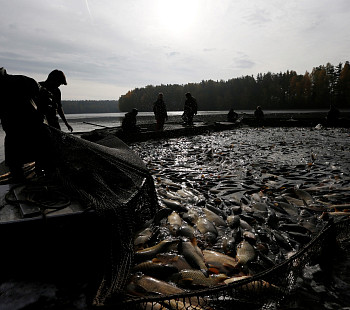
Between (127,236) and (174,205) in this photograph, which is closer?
(127,236)

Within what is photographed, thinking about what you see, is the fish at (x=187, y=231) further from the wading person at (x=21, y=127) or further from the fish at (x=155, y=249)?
the wading person at (x=21, y=127)

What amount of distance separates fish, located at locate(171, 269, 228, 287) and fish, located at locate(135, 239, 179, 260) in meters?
0.54

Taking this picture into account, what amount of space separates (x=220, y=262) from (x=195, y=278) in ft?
1.67

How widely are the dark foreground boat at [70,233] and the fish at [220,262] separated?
1.09 meters

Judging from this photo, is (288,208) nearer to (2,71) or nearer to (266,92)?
(2,71)

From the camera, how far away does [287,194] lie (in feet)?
17.8

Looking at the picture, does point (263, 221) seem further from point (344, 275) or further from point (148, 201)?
point (148, 201)

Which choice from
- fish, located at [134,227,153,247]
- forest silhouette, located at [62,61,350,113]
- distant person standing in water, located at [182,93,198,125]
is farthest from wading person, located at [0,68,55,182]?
forest silhouette, located at [62,61,350,113]

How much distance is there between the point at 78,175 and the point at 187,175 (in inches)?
158

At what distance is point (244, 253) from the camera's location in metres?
3.29

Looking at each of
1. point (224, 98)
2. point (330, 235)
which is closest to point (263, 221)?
point (330, 235)

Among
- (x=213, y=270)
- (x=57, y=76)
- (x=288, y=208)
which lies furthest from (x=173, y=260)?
(x=57, y=76)

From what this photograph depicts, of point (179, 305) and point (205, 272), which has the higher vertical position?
point (179, 305)

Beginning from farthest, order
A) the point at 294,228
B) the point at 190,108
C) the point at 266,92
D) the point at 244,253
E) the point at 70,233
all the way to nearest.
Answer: the point at 266,92 → the point at 190,108 → the point at 294,228 → the point at 244,253 → the point at 70,233
